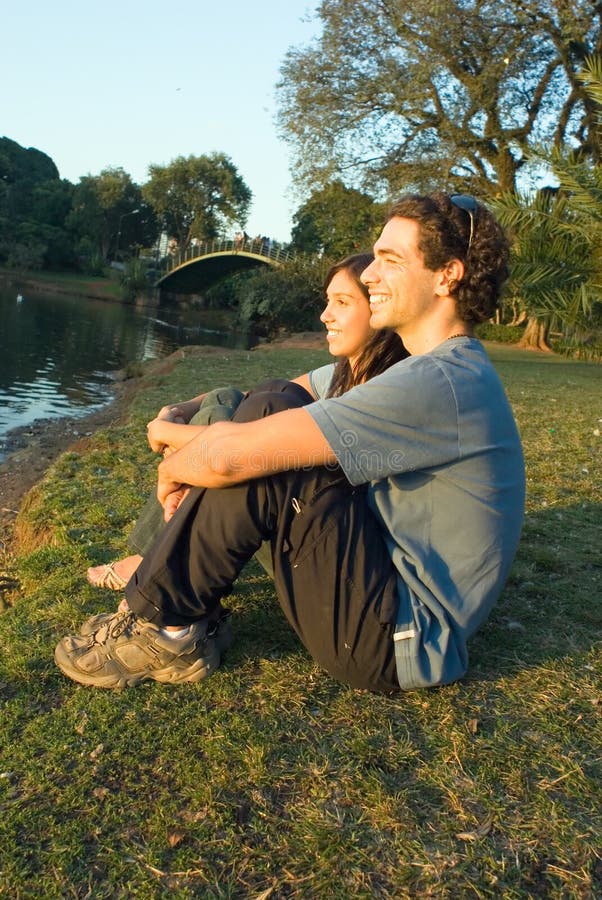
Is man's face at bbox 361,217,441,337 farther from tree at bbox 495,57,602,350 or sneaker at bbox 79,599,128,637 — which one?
tree at bbox 495,57,602,350

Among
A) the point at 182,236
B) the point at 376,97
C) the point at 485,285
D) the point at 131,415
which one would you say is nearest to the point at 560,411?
the point at 131,415

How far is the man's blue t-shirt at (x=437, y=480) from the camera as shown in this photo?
1.84 metres

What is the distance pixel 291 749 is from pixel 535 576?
1.72 meters

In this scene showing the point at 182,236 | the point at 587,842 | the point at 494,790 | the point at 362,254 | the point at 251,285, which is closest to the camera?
the point at 587,842

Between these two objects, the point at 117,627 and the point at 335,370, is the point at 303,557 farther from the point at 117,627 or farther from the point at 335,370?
the point at 335,370

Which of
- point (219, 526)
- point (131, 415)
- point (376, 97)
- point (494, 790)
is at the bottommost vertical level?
point (131, 415)

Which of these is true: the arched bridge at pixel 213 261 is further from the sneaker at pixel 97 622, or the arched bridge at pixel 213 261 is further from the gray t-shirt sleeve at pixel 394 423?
the gray t-shirt sleeve at pixel 394 423

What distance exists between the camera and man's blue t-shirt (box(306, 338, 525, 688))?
1841 millimetres

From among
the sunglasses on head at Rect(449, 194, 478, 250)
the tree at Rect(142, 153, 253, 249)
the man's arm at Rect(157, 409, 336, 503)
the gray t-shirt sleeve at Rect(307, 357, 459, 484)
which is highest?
the tree at Rect(142, 153, 253, 249)

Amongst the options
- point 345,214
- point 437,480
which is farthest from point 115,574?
point 345,214

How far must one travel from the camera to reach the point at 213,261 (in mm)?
43500

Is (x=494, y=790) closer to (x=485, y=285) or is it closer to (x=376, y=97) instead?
(x=485, y=285)

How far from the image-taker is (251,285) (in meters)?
33.2

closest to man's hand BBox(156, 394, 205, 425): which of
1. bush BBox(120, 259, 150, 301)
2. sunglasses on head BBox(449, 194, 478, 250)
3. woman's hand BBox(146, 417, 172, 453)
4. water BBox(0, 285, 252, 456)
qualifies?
woman's hand BBox(146, 417, 172, 453)
